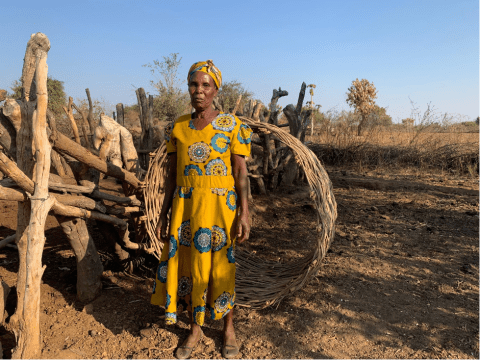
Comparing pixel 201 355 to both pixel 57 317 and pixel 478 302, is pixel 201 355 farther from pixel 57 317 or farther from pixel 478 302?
pixel 478 302

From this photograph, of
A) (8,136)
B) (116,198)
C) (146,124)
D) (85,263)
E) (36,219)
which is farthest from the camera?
(146,124)

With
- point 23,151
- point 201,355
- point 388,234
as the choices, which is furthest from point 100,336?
point 388,234

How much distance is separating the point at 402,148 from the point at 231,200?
23.4ft

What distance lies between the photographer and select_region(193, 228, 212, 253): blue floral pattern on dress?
6.78 feet

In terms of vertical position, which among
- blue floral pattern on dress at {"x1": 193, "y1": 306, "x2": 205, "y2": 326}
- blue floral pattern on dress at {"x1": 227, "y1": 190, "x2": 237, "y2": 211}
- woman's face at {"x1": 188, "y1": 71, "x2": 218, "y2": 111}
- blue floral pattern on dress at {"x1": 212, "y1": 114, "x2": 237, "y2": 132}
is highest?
woman's face at {"x1": 188, "y1": 71, "x2": 218, "y2": 111}

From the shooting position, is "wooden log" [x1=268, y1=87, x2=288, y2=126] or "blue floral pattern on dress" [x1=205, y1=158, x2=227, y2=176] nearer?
"blue floral pattern on dress" [x1=205, y1=158, x2=227, y2=176]

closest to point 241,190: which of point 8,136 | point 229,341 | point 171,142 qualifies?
point 171,142

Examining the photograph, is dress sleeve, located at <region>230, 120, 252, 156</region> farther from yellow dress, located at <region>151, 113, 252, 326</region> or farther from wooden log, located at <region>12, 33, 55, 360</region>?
wooden log, located at <region>12, 33, 55, 360</region>

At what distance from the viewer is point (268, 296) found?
2682 millimetres

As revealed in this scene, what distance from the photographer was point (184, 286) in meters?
2.25

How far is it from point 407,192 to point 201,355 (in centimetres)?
Answer: 452

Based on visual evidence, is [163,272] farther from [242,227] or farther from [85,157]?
[85,157]

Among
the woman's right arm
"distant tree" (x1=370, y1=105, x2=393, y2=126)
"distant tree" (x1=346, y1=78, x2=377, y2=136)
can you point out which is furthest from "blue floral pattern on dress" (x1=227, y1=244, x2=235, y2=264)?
"distant tree" (x1=346, y1=78, x2=377, y2=136)

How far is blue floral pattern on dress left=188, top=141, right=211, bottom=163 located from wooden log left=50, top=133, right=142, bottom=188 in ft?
3.10
